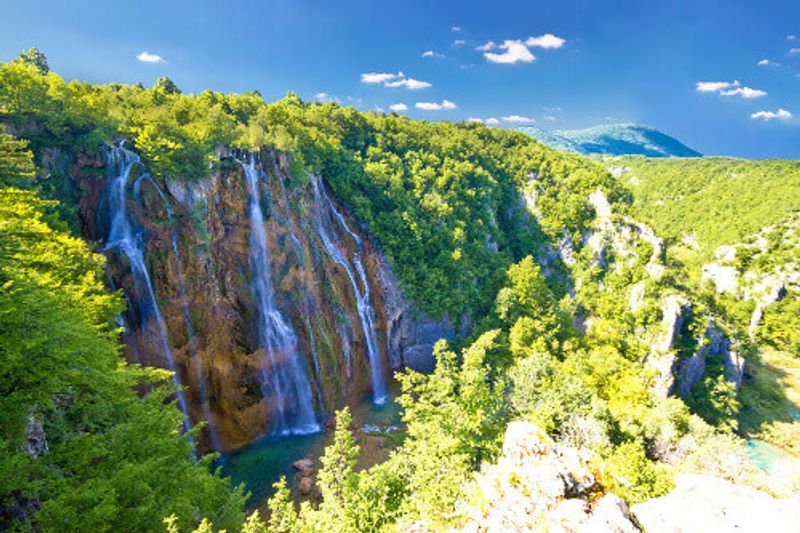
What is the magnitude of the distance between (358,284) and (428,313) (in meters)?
7.24

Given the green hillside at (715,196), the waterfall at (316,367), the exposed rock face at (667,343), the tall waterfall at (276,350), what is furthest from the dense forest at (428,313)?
the tall waterfall at (276,350)

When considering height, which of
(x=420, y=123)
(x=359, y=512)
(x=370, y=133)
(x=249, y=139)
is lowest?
(x=359, y=512)

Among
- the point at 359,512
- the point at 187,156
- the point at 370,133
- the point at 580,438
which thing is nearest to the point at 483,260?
the point at 370,133

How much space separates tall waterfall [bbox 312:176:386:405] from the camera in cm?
3277

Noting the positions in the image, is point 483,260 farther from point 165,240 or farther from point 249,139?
point 165,240

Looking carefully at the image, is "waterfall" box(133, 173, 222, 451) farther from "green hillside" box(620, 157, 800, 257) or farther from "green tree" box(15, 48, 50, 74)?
"green hillside" box(620, 157, 800, 257)

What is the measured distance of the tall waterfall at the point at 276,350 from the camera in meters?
27.3

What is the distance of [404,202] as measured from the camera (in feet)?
133

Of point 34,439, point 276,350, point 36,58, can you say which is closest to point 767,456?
point 276,350

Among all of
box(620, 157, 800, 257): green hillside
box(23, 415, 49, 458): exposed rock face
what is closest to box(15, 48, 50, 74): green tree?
box(23, 415, 49, 458): exposed rock face

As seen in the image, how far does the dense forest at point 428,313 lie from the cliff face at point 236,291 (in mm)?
1643

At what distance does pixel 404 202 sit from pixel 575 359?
22013 millimetres

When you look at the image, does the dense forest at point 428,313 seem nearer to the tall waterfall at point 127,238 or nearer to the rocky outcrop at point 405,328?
the tall waterfall at point 127,238

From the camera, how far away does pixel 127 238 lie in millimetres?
23547
